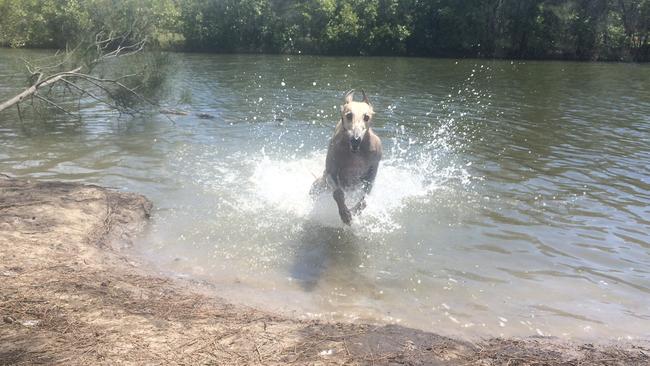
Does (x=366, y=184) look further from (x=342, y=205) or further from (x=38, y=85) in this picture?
(x=38, y=85)

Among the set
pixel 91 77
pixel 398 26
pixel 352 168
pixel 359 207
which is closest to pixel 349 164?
pixel 352 168

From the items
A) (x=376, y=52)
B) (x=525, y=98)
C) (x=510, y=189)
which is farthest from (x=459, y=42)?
(x=510, y=189)

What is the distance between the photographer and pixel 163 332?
5156 mm

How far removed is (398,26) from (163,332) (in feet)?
189

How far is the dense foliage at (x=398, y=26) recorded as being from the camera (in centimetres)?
5231

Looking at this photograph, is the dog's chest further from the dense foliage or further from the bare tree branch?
the dense foliage

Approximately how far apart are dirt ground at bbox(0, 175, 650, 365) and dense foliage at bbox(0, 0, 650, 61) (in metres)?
45.8

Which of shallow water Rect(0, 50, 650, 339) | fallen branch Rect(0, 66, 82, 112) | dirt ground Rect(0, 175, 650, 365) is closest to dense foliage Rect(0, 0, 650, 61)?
fallen branch Rect(0, 66, 82, 112)

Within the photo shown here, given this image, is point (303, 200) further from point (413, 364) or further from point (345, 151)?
point (413, 364)

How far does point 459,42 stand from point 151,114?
156ft

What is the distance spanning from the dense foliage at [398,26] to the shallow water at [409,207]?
3497 centimetres

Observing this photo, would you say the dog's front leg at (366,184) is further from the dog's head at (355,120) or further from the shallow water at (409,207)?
the dog's head at (355,120)

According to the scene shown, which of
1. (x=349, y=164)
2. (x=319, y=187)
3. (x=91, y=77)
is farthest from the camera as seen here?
(x=91, y=77)

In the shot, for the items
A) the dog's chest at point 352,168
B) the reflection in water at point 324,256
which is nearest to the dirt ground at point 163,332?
the reflection in water at point 324,256
